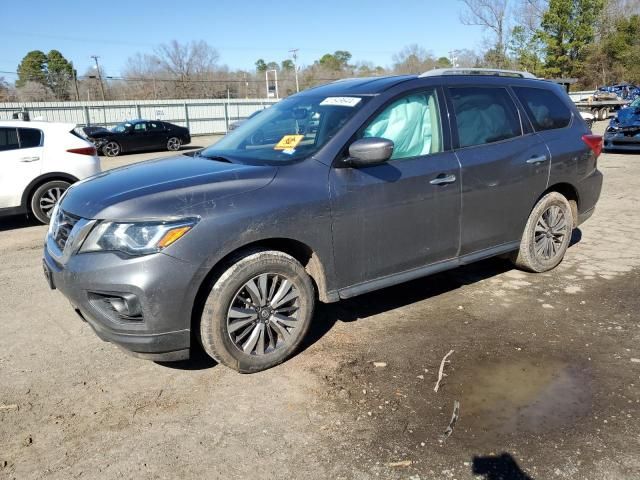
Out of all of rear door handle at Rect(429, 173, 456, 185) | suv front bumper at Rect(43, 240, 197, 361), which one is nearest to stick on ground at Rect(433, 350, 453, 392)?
rear door handle at Rect(429, 173, 456, 185)

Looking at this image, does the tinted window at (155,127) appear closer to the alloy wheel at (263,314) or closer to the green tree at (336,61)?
the alloy wheel at (263,314)

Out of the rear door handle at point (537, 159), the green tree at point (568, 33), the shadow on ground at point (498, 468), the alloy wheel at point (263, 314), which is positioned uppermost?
the green tree at point (568, 33)

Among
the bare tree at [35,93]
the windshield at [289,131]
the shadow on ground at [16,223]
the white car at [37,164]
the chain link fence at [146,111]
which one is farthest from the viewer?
the bare tree at [35,93]

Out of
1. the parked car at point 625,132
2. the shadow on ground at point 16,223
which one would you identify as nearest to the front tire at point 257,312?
the shadow on ground at point 16,223

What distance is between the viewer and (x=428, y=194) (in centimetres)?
393

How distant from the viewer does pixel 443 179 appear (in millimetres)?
4008

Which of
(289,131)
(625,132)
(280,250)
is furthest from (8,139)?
(625,132)

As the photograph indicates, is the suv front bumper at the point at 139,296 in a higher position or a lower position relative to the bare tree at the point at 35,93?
lower

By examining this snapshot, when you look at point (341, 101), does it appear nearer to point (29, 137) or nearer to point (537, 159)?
point (537, 159)

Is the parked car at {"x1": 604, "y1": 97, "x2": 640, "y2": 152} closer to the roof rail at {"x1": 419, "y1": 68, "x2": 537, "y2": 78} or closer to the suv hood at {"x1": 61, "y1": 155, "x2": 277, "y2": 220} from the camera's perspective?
the roof rail at {"x1": 419, "y1": 68, "x2": 537, "y2": 78}

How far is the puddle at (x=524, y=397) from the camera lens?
287cm

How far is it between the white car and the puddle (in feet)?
22.5

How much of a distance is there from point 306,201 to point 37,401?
2006mm

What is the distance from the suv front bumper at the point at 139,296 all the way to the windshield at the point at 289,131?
43.5 inches
